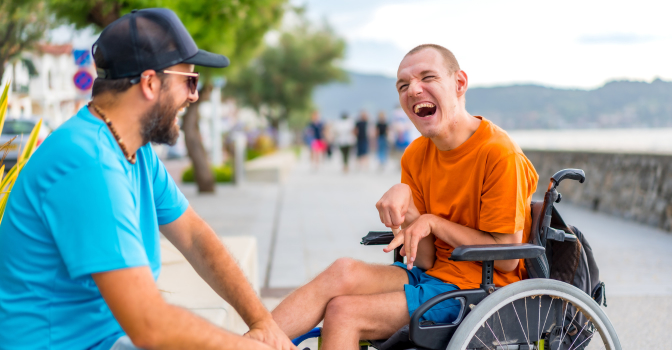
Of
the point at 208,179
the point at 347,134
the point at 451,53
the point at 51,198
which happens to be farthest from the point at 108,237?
the point at 347,134

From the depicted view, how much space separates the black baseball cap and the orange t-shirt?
1.23m

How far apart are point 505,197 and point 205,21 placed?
24.3 ft

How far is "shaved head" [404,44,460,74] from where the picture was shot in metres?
2.46

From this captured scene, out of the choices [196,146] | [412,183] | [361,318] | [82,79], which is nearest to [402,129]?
[196,146]

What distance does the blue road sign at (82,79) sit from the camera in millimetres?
9594

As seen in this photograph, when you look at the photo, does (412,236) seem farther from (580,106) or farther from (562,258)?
(580,106)

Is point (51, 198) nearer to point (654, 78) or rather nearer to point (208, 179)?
point (654, 78)

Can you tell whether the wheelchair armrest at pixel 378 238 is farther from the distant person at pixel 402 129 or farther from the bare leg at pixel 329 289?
the distant person at pixel 402 129

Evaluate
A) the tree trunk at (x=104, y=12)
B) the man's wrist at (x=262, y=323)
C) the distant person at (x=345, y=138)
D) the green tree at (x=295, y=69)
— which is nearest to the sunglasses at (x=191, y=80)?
the man's wrist at (x=262, y=323)

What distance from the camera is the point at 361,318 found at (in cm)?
223

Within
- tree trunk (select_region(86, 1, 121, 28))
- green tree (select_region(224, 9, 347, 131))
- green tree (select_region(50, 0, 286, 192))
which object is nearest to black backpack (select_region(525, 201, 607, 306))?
green tree (select_region(50, 0, 286, 192))

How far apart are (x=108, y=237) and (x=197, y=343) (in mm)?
328

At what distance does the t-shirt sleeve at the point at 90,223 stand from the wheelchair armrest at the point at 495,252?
1.10 metres

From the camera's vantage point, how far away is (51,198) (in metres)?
1.42
